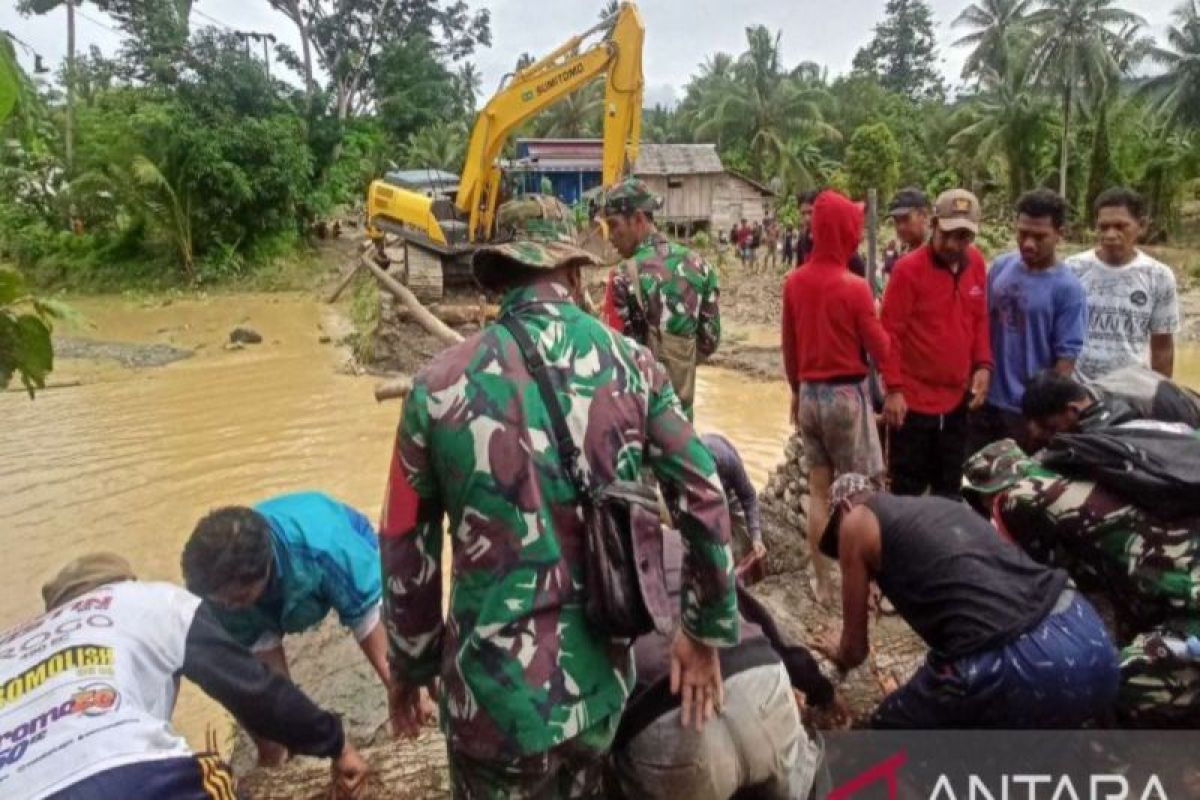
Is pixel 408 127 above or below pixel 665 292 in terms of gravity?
above

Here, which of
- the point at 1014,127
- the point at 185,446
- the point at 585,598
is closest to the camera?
the point at 585,598

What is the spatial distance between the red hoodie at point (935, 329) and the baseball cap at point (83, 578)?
108 inches

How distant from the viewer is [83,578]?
6.99ft

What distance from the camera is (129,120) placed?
1895 cm

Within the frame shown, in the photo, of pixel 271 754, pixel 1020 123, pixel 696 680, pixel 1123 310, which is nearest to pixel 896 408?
pixel 1123 310

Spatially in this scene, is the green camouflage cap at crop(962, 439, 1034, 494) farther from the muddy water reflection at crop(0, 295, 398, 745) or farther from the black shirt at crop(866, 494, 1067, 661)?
the muddy water reflection at crop(0, 295, 398, 745)

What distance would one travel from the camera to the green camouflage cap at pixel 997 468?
2.40m

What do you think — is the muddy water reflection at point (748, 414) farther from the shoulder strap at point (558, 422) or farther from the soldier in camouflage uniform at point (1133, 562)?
the shoulder strap at point (558, 422)

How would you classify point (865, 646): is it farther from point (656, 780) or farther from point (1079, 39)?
point (1079, 39)

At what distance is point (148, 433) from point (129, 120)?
12.9 metres

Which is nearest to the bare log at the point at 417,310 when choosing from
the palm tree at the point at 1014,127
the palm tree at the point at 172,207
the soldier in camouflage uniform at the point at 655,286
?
the soldier in camouflage uniform at the point at 655,286

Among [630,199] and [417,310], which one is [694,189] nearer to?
[417,310]

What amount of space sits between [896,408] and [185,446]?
24.6 ft

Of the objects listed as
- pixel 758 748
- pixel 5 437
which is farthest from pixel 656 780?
pixel 5 437
